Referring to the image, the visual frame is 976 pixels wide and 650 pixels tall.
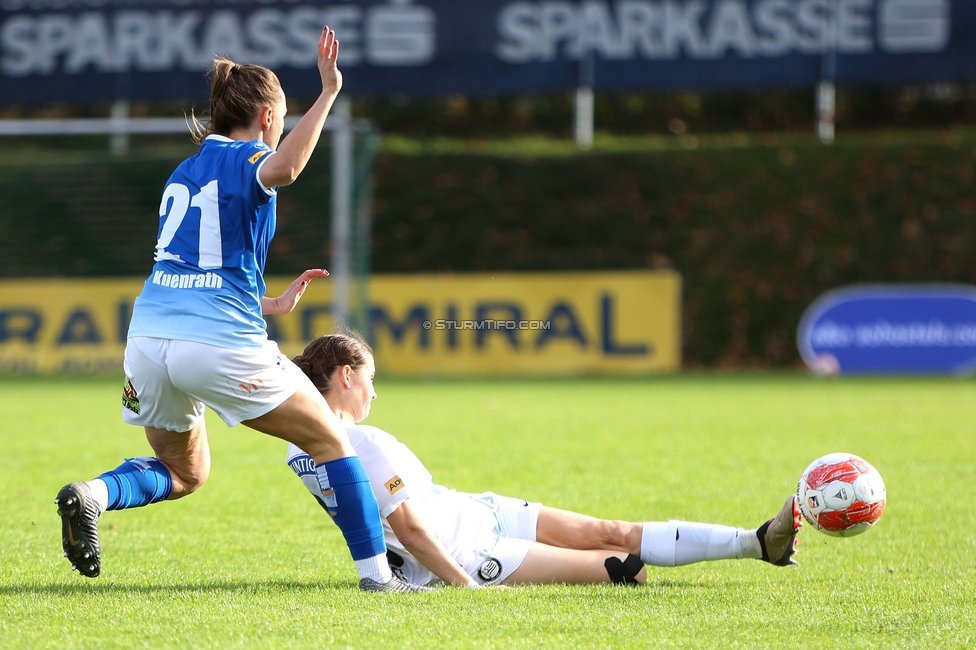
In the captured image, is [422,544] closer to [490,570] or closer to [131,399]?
[490,570]

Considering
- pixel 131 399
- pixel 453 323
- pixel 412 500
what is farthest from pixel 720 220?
pixel 131 399

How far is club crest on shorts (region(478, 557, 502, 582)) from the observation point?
389 centimetres

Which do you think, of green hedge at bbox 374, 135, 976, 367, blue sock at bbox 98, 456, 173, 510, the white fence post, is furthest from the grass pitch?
green hedge at bbox 374, 135, 976, 367

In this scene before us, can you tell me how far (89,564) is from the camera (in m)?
3.57

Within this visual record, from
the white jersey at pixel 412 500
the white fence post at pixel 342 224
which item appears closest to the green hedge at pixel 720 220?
the white fence post at pixel 342 224

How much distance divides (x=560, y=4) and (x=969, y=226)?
6.86 m

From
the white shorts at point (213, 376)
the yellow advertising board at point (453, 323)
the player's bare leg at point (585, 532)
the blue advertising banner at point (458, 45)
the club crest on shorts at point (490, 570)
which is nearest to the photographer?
the white shorts at point (213, 376)

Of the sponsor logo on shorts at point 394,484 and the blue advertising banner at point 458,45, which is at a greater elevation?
the blue advertising banner at point 458,45

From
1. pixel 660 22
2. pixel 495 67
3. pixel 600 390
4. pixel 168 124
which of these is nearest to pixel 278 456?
pixel 600 390

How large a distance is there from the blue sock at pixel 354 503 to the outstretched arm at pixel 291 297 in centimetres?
63

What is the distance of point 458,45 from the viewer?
51.0 feet

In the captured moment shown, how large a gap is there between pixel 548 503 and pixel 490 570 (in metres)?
1.82

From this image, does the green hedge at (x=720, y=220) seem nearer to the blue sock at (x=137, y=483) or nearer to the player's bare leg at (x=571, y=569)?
the player's bare leg at (x=571, y=569)

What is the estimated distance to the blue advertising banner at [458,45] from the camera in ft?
50.5
